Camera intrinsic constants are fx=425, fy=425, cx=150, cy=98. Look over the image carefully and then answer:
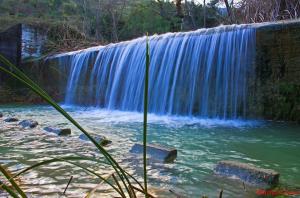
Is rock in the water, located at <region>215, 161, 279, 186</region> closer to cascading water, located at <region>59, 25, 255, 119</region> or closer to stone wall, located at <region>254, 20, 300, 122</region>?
stone wall, located at <region>254, 20, 300, 122</region>

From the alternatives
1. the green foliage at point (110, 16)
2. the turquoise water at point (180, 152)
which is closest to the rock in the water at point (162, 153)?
the turquoise water at point (180, 152)

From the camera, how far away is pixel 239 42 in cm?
631

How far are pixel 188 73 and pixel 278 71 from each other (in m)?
1.62

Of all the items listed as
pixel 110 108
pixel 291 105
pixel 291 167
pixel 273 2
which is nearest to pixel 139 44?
pixel 110 108

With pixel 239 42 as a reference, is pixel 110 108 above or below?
below

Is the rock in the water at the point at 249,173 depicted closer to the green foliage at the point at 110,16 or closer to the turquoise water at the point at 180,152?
the turquoise water at the point at 180,152

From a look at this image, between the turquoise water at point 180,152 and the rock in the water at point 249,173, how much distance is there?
0.07m

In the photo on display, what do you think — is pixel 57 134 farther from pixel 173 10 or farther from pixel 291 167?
pixel 173 10

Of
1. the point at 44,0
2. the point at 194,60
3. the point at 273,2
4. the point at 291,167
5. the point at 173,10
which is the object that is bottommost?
the point at 291,167

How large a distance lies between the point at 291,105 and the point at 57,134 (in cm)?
312

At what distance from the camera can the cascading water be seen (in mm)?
6234

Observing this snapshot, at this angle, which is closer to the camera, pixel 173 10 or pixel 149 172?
pixel 149 172

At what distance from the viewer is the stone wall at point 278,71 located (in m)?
5.60

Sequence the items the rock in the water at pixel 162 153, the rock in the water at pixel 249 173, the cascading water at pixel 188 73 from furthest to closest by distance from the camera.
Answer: the cascading water at pixel 188 73
the rock in the water at pixel 162 153
the rock in the water at pixel 249 173
